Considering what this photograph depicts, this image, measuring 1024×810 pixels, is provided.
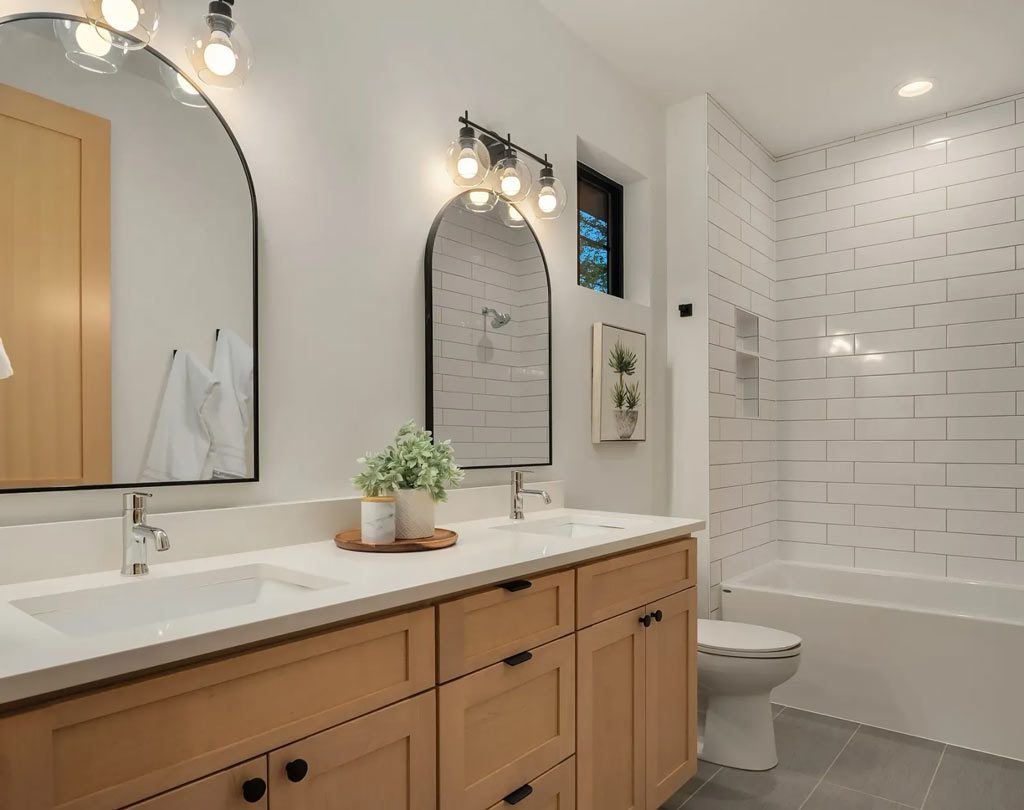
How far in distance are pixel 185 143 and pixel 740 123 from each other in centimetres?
283

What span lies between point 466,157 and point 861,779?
2.43 metres

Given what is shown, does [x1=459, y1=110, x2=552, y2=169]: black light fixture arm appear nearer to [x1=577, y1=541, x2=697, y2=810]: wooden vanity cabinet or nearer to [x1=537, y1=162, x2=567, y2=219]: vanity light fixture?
[x1=537, y1=162, x2=567, y2=219]: vanity light fixture

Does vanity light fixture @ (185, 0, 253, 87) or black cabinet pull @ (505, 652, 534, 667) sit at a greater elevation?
vanity light fixture @ (185, 0, 253, 87)

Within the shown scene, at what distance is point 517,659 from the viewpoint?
4.70ft

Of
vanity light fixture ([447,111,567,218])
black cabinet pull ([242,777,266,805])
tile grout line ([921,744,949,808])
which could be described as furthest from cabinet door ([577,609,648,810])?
vanity light fixture ([447,111,567,218])

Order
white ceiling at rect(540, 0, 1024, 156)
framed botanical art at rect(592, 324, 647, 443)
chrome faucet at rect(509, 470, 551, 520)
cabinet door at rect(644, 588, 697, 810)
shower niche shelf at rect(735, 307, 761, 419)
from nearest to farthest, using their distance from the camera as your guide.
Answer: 1. cabinet door at rect(644, 588, 697, 810)
2. chrome faucet at rect(509, 470, 551, 520)
3. white ceiling at rect(540, 0, 1024, 156)
4. framed botanical art at rect(592, 324, 647, 443)
5. shower niche shelf at rect(735, 307, 761, 419)

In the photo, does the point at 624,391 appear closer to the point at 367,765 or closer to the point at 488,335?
the point at 488,335

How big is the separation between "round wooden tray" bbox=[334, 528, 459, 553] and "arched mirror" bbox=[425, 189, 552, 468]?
0.45 meters

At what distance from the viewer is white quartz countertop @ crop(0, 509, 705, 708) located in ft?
2.70

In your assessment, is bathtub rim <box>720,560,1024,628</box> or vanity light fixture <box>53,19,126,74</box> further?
bathtub rim <box>720,560,1024,628</box>

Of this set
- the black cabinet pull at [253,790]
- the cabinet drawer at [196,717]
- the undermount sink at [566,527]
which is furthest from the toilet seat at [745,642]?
the black cabinet pull at [253,790]

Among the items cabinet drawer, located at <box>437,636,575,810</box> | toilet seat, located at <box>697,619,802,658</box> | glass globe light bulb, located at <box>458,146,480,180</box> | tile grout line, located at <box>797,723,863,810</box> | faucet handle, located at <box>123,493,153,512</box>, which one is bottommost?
tile grout line, located at <box>797,723,863,810</box>

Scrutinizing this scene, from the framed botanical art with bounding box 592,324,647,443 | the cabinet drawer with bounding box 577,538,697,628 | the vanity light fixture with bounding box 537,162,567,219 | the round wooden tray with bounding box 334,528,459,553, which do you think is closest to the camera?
the round wooden tray with bounding box 334,528,459,553

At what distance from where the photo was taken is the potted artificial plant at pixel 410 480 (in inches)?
65.1
